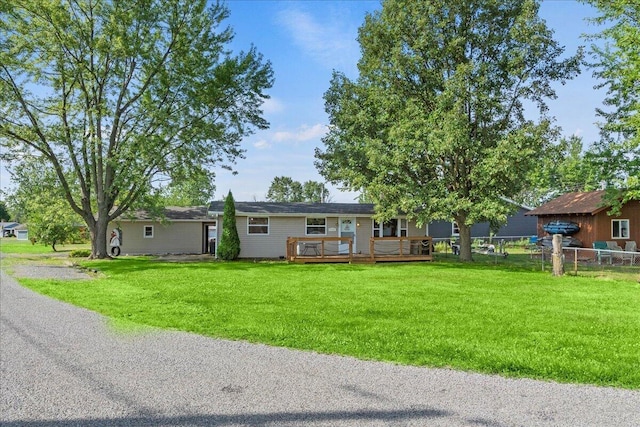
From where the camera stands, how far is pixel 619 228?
2138cm

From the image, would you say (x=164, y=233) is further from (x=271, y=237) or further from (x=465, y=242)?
(x=465, y=242)

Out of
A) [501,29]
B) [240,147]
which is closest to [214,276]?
[240,147]

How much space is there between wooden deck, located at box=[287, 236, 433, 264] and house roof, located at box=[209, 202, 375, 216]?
1894 millimetres

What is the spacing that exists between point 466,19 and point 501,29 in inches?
57.9

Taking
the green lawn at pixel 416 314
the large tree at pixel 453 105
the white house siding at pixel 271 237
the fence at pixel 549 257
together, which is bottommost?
the green lawn at pixel 416 314

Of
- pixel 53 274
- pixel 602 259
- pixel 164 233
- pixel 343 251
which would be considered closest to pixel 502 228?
pixel 602 259

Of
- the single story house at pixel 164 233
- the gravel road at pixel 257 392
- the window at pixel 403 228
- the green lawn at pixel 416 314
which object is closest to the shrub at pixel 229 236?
the single story house at pixel 164 233

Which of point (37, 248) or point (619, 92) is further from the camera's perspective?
point (37, 248)

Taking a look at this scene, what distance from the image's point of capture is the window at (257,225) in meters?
20.8

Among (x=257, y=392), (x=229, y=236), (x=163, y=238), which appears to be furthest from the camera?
(x=163, y=238)

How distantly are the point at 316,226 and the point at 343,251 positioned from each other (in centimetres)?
197

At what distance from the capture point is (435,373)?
4.30 m

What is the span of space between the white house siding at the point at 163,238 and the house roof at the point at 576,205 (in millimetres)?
19984

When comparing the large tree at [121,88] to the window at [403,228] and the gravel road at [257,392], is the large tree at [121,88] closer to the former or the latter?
the window at [403,228]
